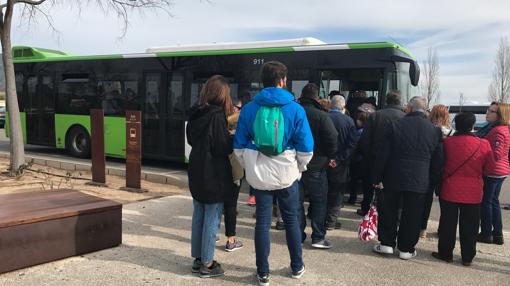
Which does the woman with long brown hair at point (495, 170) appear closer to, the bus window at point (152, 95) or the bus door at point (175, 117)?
the bus door at point (175, 117)

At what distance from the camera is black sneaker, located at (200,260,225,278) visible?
3.92m

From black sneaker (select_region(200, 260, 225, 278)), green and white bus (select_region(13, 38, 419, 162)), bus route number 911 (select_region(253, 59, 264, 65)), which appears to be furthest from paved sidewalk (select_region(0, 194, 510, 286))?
bus route number 911 (select_region(253, 59, 264, 65))

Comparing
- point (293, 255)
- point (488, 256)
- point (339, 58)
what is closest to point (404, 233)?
point (488, 256)

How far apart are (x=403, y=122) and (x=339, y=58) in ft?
13.7

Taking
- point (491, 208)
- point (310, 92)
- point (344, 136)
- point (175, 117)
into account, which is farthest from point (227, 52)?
point (491, 208)

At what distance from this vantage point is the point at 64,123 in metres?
12.5

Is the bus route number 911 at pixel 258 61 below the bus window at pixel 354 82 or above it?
above

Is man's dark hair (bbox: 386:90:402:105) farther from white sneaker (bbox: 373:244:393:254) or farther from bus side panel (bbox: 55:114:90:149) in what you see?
bus side panel (bbox: 55:114:90:149)

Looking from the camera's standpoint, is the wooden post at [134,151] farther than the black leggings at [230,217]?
Yes

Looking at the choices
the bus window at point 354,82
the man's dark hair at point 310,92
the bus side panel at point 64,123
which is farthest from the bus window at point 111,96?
the man's dark hair at point 310,92

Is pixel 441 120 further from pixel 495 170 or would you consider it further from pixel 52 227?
pixel 52 227

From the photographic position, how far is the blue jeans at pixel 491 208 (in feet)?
16.9

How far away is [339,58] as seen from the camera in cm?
845

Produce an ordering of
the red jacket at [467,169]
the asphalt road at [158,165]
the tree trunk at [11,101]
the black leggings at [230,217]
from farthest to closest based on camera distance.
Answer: the tree trunk at [11,101] → the asphalt road at [158,165] → the black leggings at [230,217] → the red jacket at [467,169]
